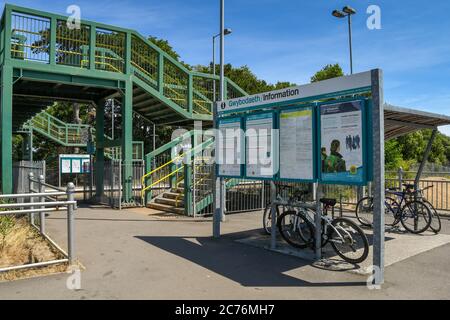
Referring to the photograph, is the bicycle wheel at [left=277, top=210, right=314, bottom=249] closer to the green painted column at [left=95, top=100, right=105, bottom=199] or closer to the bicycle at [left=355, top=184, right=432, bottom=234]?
the bicycle at [left=355, top=184, right=432, bottom=234]

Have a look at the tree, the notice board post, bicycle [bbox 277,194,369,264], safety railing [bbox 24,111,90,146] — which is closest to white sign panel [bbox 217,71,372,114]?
the notice board post

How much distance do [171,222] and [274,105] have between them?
4.96m

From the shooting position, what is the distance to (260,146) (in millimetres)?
7289

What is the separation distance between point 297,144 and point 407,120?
2.75m

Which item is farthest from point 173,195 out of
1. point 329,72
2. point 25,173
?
point 329,72

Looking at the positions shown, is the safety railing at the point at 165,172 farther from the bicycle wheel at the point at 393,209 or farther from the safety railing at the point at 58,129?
the safety railing at the point at 58,129

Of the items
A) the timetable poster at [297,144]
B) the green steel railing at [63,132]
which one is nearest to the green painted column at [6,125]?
the timetable poster at [297,144]

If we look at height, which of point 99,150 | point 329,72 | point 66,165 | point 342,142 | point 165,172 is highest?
point 329,72

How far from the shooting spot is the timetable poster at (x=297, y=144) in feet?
20.8

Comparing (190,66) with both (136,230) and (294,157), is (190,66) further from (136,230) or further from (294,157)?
(294,157)

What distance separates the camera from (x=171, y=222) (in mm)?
10570

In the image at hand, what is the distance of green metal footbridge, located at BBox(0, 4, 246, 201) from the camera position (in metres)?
12.5

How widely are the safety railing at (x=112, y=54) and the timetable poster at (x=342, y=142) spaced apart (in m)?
10.2

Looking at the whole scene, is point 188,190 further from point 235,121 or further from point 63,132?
point 63,132
